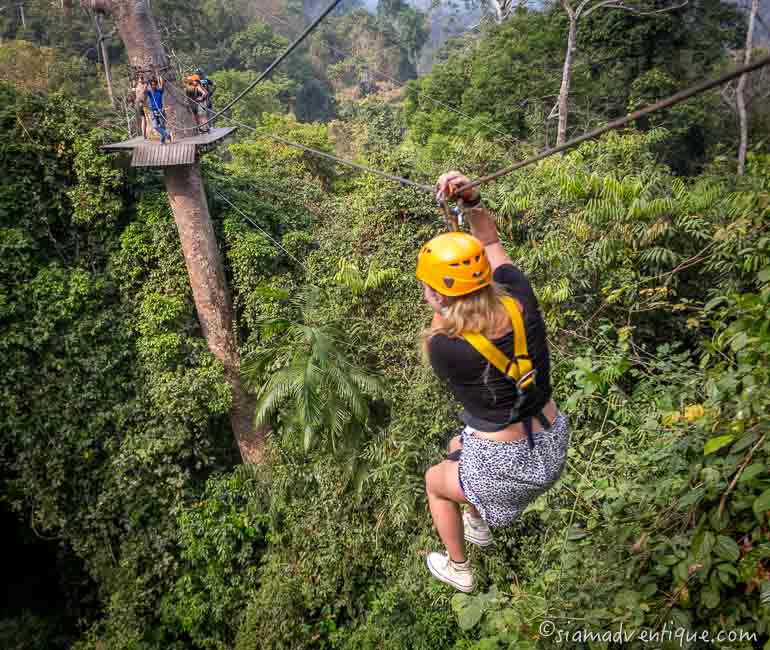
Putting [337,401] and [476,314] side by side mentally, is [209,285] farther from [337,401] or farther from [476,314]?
[476,314]

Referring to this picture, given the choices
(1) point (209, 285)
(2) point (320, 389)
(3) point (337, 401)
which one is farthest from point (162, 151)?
(3) point (337, 401)

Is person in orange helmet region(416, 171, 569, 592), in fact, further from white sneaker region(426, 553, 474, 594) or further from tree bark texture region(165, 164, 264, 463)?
tree bark texture region(165, 164, 264, 463)

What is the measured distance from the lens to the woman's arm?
2.45 m

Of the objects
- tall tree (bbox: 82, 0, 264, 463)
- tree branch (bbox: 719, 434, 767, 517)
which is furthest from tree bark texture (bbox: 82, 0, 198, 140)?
tree branch (bbox: 719, 434, 767, 517)

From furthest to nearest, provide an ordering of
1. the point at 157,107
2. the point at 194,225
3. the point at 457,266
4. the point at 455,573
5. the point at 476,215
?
1. the point at 194,225
2. the point at 157,107
3. the point at 455,573
4. the point at 476,215
5. the point at 457,266

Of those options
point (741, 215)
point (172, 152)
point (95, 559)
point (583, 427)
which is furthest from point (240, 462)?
point (741, 215)

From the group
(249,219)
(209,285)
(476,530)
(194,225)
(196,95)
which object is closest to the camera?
(476,530)

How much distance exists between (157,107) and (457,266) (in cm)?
649

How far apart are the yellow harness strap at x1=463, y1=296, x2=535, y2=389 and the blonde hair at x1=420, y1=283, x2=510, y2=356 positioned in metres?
0.03

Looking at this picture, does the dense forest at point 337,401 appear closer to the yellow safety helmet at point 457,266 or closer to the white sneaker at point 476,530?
the white sneaker at point 476,530

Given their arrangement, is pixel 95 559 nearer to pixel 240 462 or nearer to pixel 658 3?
pixel 240 462

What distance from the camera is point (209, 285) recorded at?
7.68 metres

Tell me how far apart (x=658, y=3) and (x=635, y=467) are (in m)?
16.7

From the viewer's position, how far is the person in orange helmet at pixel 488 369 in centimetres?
203
